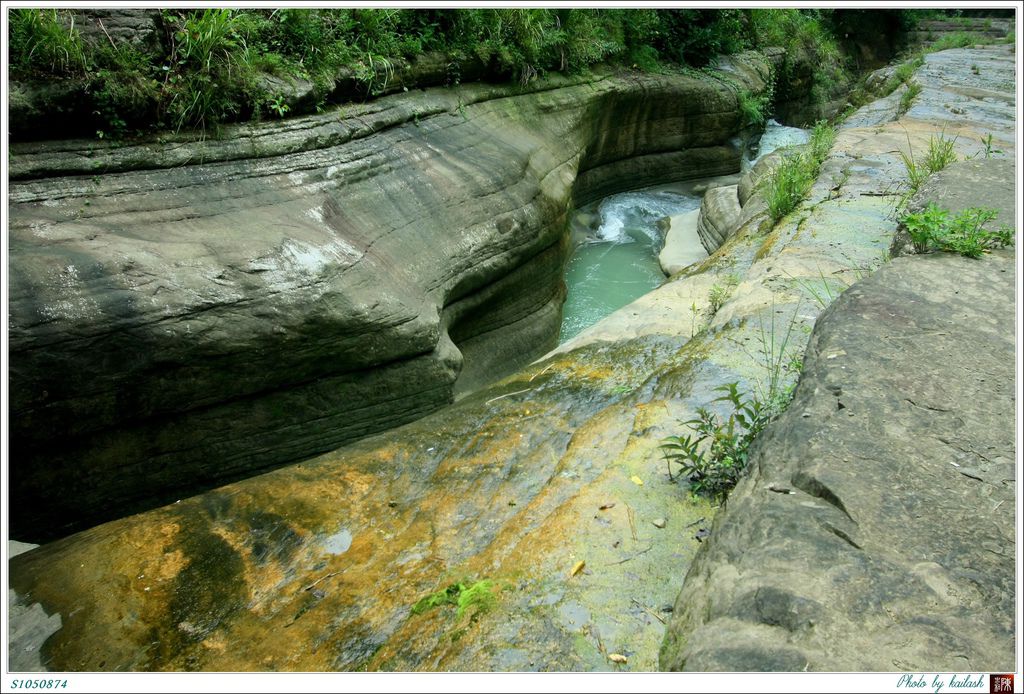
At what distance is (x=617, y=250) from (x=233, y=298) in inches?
238

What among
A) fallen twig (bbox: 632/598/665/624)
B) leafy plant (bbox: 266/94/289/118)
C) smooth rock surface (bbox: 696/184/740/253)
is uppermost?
leafy plant (bbox: 266/94/289/118)

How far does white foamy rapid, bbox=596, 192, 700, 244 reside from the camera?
9844 millimetres

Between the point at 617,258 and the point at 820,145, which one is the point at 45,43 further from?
the point at 820,145

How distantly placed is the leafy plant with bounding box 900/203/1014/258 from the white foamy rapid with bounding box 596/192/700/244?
18.5 feet

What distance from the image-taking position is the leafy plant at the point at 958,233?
3896mm

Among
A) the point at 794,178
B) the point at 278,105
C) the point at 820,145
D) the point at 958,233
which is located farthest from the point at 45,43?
the point at 820,145

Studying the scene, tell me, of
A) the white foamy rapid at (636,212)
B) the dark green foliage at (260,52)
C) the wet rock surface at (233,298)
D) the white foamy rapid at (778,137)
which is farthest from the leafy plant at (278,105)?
the white foamy rapid at (778,137)

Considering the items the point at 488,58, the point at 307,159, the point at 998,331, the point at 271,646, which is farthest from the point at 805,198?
the point at 271,646

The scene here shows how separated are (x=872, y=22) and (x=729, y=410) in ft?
66.6

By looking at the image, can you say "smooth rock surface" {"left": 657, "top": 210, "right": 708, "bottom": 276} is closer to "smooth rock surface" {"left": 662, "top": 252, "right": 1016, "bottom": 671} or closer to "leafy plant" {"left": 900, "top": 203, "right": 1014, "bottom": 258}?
"leafy plant" {"left": 900, "top": 203, "right": 1014, "bottom": 258}

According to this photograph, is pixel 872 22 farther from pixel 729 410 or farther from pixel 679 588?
pixel 679 588

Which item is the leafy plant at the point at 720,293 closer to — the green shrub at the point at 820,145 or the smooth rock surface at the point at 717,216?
the green shrub at the point at 820,145

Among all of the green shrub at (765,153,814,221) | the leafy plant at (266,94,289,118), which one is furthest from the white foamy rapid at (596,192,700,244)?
the leafy plant at (266,94,289,118)

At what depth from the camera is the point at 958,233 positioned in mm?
3977
